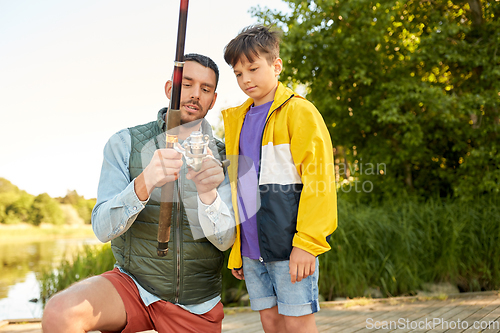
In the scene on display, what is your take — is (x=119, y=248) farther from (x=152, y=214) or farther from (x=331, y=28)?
(x=331, y=28)

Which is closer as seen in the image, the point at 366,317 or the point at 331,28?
the point at 366,317

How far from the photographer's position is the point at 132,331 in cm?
159

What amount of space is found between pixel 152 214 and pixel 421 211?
4.74 m

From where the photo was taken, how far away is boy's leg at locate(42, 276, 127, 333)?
1344mm

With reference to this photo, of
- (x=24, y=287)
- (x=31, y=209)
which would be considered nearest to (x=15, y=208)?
(x=31, y=209)

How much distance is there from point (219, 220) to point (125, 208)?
1.29 feet

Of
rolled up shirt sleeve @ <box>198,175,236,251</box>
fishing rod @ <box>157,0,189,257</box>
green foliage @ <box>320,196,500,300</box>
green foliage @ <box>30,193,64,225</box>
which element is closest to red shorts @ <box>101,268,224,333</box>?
rolled up shirt sleeve @ <box>198,175,236,251</box>

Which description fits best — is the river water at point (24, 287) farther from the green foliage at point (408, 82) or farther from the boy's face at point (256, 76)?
the green foliage at point (408, 82)

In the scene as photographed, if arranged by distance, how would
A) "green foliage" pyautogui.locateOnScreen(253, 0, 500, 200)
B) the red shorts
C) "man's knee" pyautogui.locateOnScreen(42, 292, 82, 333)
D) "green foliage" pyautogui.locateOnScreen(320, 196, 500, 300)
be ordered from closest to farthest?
"man's knee" pyautogui.locateOnScreen(42, 292, 82, 333) → the red shorts → "green foliage" pyautogui.locateOnScreen(320, 196, 500, 300) → "green foliage" pyautogui.locateOnScreen(253, 0, 500, 200)

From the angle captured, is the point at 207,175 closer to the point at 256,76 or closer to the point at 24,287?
the point at 256,76

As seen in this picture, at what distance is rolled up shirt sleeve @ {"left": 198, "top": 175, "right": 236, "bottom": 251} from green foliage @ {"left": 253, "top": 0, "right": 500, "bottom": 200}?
4996 mm

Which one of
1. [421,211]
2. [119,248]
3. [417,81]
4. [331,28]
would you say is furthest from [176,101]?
[331,28]

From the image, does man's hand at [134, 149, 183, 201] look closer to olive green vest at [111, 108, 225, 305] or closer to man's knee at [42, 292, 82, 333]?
olive green vest at [111, 108, 225, 305]

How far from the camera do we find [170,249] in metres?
1.67
